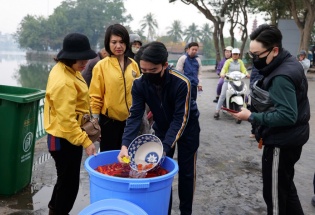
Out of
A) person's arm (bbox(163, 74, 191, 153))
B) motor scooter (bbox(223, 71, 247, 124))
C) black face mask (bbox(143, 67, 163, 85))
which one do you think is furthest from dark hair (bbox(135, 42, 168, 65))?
motor scooter (bbox(223, 71, 247, 124))

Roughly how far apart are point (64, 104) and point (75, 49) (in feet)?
1.47

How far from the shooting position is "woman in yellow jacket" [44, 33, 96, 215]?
225 cm

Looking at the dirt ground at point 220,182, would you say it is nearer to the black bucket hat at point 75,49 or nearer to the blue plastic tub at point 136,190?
the blue plastic tub at point 136,190

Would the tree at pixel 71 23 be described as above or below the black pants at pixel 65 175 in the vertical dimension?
above

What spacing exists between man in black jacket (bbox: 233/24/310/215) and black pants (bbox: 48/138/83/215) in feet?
4.31

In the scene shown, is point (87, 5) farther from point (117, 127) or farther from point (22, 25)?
point (117, 127)

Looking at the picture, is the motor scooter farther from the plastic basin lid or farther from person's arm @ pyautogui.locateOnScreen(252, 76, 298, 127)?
the plastic basin lid

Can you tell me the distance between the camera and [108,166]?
228 centimetres

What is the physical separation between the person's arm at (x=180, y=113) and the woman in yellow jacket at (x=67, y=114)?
60cm

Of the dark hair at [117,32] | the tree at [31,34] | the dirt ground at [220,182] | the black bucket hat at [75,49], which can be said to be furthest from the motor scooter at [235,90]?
the tree at [31,34]

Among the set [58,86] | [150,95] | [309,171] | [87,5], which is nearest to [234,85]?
[309,171]

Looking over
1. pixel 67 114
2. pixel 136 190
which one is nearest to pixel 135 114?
pixel 67 114

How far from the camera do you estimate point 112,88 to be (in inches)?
117

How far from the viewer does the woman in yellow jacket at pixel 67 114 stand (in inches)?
88.7
